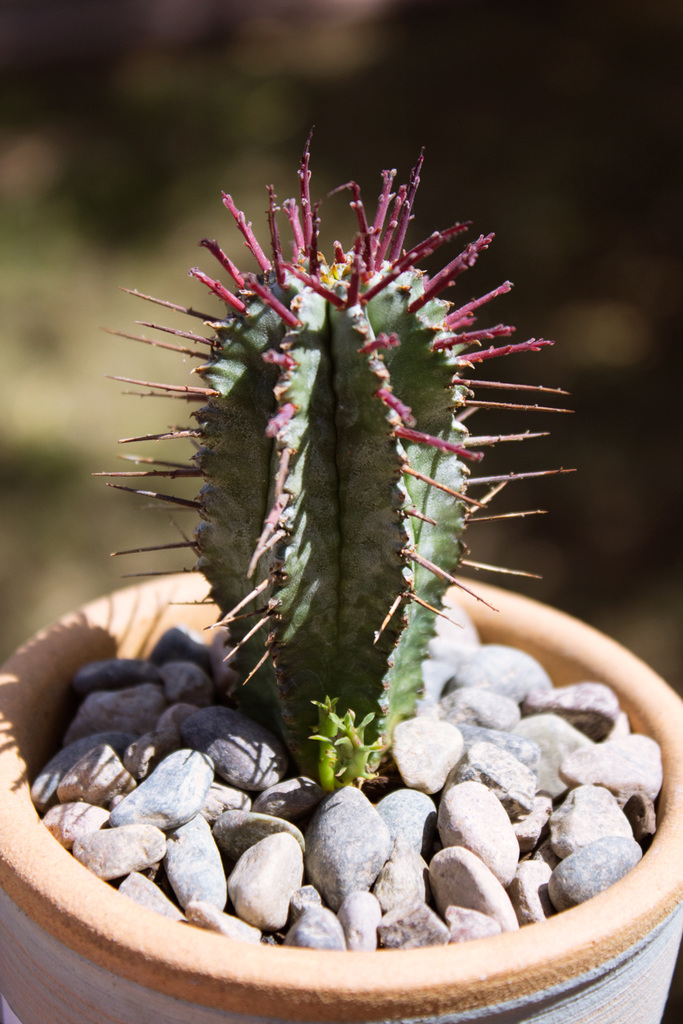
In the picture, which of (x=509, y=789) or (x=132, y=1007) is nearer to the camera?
(x=132, y=1007)

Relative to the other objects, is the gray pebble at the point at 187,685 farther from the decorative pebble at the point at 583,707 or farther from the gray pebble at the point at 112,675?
the decorative pebble at the point at 583,707

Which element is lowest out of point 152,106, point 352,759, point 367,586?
point 352,759

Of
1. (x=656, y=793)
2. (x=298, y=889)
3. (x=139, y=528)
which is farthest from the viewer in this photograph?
(x=139, y=528)

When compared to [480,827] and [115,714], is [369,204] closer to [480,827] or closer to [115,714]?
[115,714]

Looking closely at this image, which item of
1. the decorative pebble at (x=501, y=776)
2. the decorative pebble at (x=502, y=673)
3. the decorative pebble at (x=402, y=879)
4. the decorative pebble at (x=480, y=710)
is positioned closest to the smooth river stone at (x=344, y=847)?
the decorative pebble at (x=402, y=879)

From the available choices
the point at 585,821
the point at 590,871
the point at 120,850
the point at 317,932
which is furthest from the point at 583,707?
the point at 120,850

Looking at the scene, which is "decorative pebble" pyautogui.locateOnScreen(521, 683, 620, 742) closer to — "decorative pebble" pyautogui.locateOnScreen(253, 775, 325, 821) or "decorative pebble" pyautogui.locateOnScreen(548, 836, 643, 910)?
"decorative pebble" pyautogui.locateOnScreen(548, 836, 643, 910)

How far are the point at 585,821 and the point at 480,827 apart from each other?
0.46 feet

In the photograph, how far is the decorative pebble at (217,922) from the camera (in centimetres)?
95

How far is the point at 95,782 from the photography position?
44.5 inches

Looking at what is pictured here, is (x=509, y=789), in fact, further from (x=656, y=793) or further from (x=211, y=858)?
(x=211, y=858)

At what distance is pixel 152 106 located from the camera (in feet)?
15.1

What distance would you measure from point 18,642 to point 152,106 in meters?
3.05

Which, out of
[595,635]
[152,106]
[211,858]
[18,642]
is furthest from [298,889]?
[152,106]
